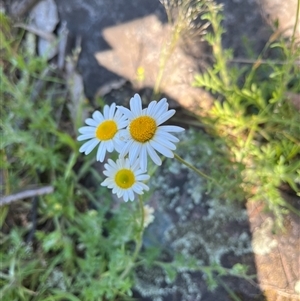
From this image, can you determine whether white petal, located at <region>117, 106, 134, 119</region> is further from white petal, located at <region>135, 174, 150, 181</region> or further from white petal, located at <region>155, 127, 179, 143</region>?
white petal, located at <region>135, 174, 150, 181</region>

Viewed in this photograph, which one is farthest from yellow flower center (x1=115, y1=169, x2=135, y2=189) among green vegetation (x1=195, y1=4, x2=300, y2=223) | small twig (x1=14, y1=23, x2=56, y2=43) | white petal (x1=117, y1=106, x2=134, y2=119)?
small twig (x1=14, y1=23, x2=56, y2=43)

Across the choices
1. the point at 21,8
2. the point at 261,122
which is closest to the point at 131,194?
the point at 261,122

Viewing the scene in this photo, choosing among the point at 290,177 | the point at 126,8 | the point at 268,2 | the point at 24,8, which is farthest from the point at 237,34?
the point at 24,8

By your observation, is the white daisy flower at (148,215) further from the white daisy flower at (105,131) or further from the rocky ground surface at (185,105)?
the white daisy flower at (105,131)

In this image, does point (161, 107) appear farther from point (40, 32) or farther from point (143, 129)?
point (40, 32)

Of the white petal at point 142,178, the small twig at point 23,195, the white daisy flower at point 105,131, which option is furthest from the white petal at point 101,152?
the small twig at point 23,195

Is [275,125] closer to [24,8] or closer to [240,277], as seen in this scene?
[240,277]

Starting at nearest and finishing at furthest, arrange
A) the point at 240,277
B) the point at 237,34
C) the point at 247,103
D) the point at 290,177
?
the point at 290,177, the point at 240,277, the point at 247,103, the point at 237,34
